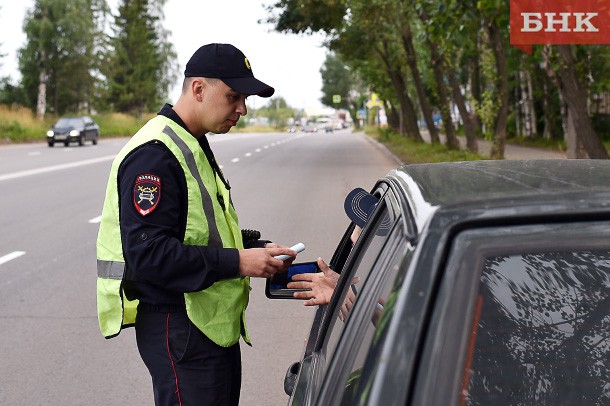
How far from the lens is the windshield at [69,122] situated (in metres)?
43.9

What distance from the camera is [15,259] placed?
9.77 m

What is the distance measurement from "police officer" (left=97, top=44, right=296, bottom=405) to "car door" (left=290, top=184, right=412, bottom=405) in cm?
26

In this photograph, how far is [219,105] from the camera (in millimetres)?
2943

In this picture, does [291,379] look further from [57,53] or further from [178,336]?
[57,53]

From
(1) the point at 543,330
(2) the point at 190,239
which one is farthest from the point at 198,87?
(1) the point at 543,330

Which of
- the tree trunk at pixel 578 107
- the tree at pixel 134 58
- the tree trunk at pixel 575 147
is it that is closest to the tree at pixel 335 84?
the tree at pixel 134 58

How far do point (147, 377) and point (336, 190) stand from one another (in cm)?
1331

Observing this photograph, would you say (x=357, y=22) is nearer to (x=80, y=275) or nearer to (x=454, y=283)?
(x=80, y=275)

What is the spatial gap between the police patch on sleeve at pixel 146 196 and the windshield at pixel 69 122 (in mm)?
42351

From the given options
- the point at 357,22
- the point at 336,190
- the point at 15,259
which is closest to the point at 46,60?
the point at 357,22

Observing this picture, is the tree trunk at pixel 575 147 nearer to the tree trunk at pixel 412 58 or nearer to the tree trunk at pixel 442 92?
the tree trunk at pixel 442 92

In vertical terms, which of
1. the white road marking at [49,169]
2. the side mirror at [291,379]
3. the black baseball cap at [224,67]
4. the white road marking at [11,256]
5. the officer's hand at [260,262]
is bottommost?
the white road marking at [11,256]

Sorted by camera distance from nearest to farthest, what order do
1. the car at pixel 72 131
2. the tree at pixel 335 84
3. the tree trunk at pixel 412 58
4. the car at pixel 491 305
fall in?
the car at pixel 491 305 < the tree trunk at pixel 412 58 < the car at pixel 72 131 < the tree at pixel 335 84

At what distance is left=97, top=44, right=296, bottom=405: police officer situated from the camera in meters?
2.74
